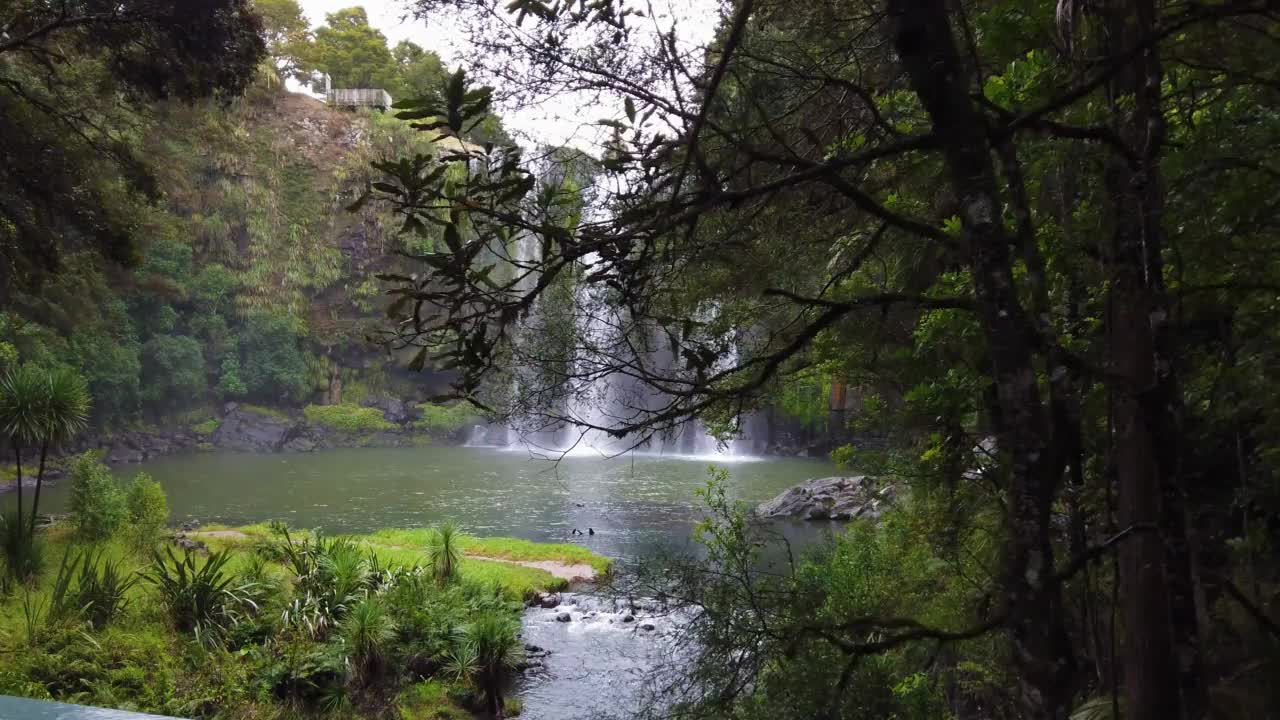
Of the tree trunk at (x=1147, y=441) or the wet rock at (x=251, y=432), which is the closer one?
the tree trunk at (x=1147, y=441)

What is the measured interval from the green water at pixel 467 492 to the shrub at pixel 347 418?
4.04 m

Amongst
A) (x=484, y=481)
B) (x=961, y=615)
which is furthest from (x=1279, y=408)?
(x=484, y=481)

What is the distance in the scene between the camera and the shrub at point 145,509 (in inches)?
464

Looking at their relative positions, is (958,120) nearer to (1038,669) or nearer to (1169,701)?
(1038,669)

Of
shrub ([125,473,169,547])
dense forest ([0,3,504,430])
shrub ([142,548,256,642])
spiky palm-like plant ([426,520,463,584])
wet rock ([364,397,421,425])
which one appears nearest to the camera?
shrub ([142,548,256,642])

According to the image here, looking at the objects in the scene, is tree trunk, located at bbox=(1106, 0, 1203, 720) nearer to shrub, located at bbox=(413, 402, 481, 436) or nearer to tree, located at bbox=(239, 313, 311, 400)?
shrub, located at bbox=(413, 402, 481, 436)

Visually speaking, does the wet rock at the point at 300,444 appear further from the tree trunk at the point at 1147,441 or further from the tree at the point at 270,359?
the tree trunk at the point at 1147,441

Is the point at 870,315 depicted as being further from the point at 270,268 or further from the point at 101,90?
the point at 270,268

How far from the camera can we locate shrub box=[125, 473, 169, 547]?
38.7 feet

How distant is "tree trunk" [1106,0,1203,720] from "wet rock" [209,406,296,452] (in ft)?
107

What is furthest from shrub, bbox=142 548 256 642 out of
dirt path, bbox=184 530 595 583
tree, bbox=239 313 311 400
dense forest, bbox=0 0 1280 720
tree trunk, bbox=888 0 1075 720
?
tree, bbox=239 313 311 400

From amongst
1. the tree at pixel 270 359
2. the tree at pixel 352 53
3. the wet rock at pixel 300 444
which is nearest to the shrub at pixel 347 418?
the wet rock at pixel 300 444

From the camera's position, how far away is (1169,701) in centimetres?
216

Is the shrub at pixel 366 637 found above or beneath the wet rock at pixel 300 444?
beneath
